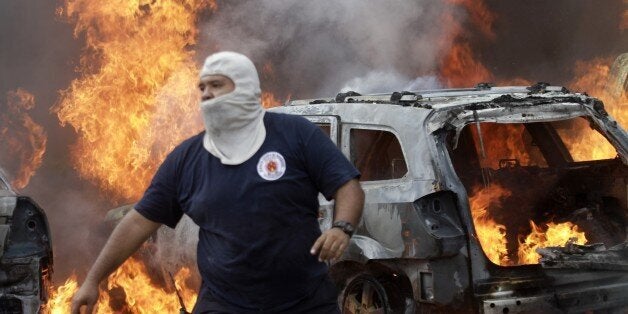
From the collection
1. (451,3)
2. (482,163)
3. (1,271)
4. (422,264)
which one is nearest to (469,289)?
(422,264)

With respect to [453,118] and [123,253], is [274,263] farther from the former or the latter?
[453,118]

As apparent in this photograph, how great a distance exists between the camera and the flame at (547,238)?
6546mm

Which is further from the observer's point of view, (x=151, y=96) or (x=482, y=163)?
(x=151, y=96)

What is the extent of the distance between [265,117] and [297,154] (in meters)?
0.27

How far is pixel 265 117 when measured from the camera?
11.7 ft

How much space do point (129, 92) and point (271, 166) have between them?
9.60m

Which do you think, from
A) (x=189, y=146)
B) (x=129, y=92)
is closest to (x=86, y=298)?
(x=189, y=146)

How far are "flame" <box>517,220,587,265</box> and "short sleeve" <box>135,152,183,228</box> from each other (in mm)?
3736

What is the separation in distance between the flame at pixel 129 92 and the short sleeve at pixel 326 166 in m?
8.50

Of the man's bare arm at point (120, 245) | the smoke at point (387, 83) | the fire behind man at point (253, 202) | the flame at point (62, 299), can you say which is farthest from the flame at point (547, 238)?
the smoke at point (387, 83)

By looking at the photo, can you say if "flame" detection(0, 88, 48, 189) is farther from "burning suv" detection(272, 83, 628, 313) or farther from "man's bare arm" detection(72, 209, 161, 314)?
"man's bare arm" detection(72, 209, 161, 314)

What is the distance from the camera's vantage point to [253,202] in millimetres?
3338

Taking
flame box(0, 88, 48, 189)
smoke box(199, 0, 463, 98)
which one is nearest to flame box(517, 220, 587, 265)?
smoke box(199, 0, 463, 98)

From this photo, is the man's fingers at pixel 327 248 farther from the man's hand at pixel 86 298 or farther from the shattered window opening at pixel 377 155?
the shattered window opening at pixel 377 155
